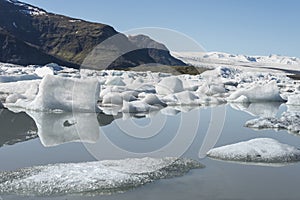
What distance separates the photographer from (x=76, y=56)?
277ft

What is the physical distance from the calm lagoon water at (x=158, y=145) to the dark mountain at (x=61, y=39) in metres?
59.8

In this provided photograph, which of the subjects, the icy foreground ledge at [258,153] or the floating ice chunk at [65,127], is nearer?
the icy foreground ledge at [258,153]

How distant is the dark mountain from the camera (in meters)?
74.8

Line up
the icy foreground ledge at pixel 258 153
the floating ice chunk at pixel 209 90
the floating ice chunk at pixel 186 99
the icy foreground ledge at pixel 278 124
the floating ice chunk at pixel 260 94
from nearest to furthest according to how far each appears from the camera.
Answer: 1. the icy foreground ledge at pixel 258 153
2. the icy foreground ledge at pixel 278 124
3. the floating ice chunk at pixel 186 99
4. the floating ice chunk at pixel 260 94
5. the floating ice chunk at pixel 209 90

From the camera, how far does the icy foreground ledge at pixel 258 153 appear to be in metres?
6.36

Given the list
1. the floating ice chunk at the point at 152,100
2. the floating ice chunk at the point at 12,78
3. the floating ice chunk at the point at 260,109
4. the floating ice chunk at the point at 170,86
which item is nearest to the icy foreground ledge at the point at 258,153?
the floating ice chunk at the point at 260,109

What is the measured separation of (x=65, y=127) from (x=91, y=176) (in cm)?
449

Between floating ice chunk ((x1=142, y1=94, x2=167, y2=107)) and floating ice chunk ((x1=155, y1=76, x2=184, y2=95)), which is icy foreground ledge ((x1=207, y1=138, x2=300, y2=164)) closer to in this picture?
floating ice chunk ((x1=142, y1=94, x2=167, y2=107))

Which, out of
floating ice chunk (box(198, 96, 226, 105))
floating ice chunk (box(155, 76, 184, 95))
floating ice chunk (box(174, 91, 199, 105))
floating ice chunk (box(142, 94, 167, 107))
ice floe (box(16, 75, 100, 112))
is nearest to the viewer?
ice floe (box(16, 75, 100, 112))

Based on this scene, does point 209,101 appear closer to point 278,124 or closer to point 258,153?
point 278,124

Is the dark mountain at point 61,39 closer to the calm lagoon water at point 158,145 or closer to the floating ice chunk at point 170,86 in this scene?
the floating ice chunk at point 170,86

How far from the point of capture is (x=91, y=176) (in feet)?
17.4

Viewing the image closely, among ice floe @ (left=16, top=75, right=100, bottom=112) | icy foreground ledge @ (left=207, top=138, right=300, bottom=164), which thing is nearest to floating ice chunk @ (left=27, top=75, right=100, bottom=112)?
ice floe @ (left=16, top=75, right=100, bottom=112)

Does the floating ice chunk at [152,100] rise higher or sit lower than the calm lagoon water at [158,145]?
higher
